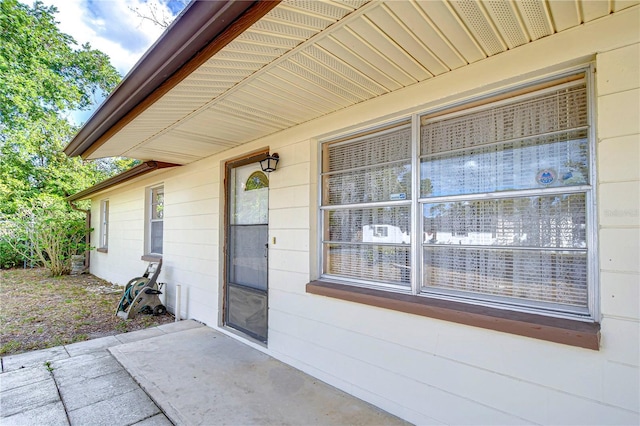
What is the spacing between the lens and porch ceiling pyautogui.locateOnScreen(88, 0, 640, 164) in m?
1.51

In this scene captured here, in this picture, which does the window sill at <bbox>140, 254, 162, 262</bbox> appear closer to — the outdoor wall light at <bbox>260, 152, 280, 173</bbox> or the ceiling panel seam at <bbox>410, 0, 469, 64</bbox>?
the outdoor wall light at <bbox>260, 152, 280, 173</bbox>

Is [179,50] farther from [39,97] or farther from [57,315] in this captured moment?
[39,97]

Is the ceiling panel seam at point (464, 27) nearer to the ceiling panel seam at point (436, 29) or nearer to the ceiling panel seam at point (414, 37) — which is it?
the ceiling panel seam at point (436, 29)

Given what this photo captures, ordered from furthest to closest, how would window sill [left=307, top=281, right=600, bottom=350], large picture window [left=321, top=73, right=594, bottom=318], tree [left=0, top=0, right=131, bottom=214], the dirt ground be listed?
tree [left=0, top=0, right=131, bottom=214] → the dirt ground → large picture window [left=321, top=73, right=594, bottom=318] → window sill [left=307, top=281, right=600, bottom=350]

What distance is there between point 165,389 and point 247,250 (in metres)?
1.68

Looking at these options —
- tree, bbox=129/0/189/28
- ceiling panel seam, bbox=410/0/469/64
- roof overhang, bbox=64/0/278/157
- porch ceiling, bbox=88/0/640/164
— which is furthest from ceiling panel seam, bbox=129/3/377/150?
tree, bbox=129/0/189/28

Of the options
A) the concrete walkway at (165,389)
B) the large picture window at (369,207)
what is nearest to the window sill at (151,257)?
the concrete walkway at (165,389)

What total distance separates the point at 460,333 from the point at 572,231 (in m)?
0.88

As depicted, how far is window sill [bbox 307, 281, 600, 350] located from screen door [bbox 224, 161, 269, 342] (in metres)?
1.34

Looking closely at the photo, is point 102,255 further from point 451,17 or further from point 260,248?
point 451,17

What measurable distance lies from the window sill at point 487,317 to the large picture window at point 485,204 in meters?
0.10

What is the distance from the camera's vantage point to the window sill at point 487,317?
62.4 inches

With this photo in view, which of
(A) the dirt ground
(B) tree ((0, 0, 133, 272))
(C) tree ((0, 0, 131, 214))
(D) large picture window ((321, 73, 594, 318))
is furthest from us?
(C) tree ((0, 0, 131, 214))

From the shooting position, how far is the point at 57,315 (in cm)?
502
